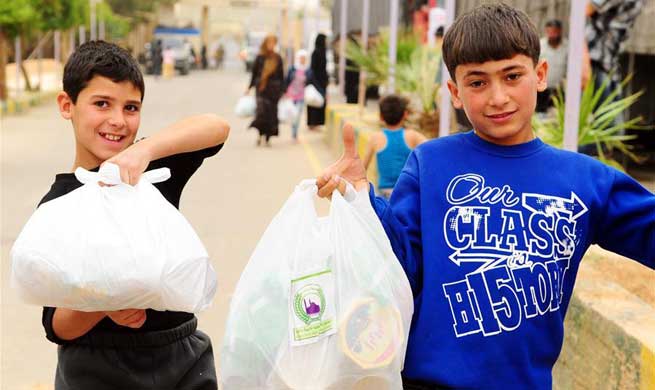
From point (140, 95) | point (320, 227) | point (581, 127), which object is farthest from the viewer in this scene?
point (581, 127)

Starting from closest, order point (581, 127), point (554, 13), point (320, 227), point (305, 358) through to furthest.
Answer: point (305, 358) < point (320, 227) < point (581, 127) < point (554, 13)

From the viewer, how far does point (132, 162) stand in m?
2.43

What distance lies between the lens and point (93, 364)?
2600 mm

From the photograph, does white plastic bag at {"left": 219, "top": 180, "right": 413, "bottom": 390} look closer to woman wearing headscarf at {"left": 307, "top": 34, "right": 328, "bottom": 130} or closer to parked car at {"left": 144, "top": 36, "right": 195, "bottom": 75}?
woman wearing headscarf at {"left": 307, "top": 34, "right": 328, "bottom": 130}

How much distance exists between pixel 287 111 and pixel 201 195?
668cm

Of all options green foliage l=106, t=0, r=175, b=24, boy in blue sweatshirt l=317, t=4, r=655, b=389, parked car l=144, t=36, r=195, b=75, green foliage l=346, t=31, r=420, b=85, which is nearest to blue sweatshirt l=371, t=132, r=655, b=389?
boy in blue sweatshirt l=317, t=4, r=655, b=389

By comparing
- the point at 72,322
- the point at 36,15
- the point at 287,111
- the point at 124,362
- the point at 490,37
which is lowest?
the point at 287,111

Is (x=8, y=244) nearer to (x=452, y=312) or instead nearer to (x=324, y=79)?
(x=452, y=312)

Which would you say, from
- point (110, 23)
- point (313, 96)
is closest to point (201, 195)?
point (313, 96)

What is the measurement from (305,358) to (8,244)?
6.31 metres

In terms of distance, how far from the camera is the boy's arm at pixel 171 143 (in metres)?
2.43

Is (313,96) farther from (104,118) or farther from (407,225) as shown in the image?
(407,225)

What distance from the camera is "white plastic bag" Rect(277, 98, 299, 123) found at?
1725 centimetres

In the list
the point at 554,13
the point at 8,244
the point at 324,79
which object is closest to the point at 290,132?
the point at 324,79
